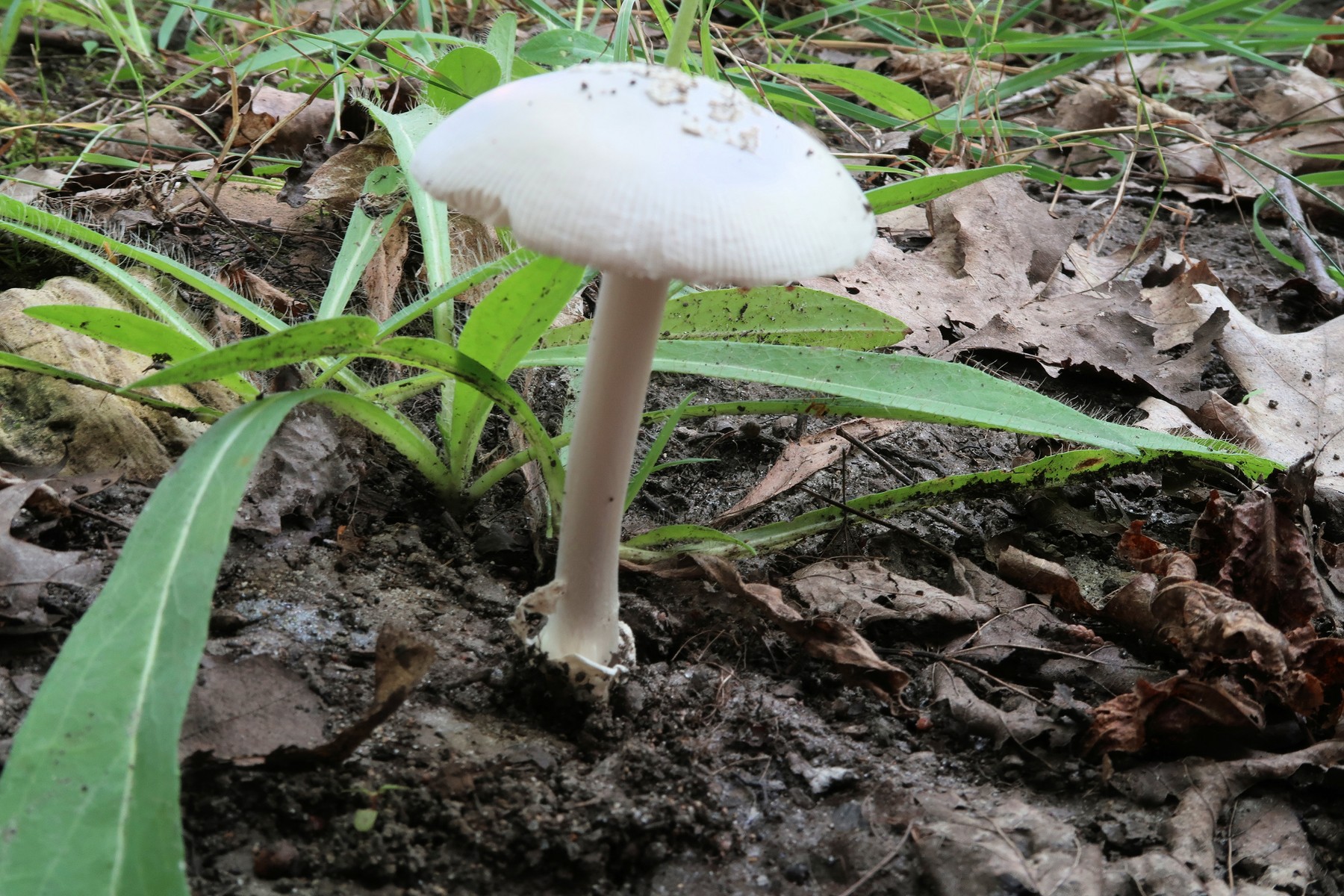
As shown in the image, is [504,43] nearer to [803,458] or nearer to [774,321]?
[774,321]

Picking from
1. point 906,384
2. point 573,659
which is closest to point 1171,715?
point 906,384

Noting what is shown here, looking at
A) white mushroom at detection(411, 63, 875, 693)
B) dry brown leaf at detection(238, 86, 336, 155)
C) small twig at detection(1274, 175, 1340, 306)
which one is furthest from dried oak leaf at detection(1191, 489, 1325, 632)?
dry brown leaf at detection(238, 86, 336, 155)

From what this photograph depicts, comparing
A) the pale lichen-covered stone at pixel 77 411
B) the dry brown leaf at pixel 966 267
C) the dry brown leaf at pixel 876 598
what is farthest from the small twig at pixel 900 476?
the pale lichen-covered stone at pixel 77 411

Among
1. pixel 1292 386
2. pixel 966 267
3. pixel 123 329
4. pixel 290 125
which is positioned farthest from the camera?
pixel 290 125

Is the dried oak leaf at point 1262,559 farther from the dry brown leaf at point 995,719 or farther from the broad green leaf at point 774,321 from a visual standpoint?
the broad green leaf at point 774,321

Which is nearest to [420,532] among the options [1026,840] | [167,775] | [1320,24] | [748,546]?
[748,546]

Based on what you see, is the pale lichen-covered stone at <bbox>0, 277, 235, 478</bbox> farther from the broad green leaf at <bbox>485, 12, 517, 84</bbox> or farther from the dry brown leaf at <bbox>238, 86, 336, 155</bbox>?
the dry brown leaf at <bbox>238, 86, 336, 155</bbox>
